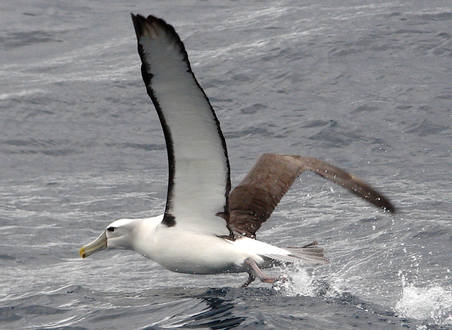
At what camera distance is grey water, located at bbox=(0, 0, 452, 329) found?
10.6m

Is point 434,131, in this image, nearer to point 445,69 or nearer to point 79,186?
point 445,69

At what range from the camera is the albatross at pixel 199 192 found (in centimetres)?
904

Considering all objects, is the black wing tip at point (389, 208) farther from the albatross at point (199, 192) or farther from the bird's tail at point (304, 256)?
the bird's tail at point (304, 256)

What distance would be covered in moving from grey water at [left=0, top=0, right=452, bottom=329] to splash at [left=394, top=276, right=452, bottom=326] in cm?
3

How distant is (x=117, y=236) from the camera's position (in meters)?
11.1

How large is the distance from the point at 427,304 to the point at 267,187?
8.01 ft

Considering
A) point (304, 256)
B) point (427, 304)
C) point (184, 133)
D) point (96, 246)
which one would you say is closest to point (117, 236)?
point (96, 246)

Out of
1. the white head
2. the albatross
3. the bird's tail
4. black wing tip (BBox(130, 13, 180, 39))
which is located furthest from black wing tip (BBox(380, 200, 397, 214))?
black wing tip (BBox(130, 13, 180, 39))

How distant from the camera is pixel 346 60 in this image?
18.9 m

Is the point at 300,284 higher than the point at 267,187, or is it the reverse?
the point at 267,187

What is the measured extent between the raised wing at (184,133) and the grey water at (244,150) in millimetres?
940

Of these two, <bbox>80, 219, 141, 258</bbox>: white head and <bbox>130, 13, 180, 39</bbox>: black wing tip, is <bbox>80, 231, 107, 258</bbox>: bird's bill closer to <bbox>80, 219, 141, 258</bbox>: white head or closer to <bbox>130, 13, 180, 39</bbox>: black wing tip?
<bbox>80, 219, 141, 258</bbox>: white head

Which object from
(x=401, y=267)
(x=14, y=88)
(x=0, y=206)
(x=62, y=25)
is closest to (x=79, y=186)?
(x=0, y=206)

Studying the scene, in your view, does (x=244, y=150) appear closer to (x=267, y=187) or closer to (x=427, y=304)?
(x=267, y=187)
